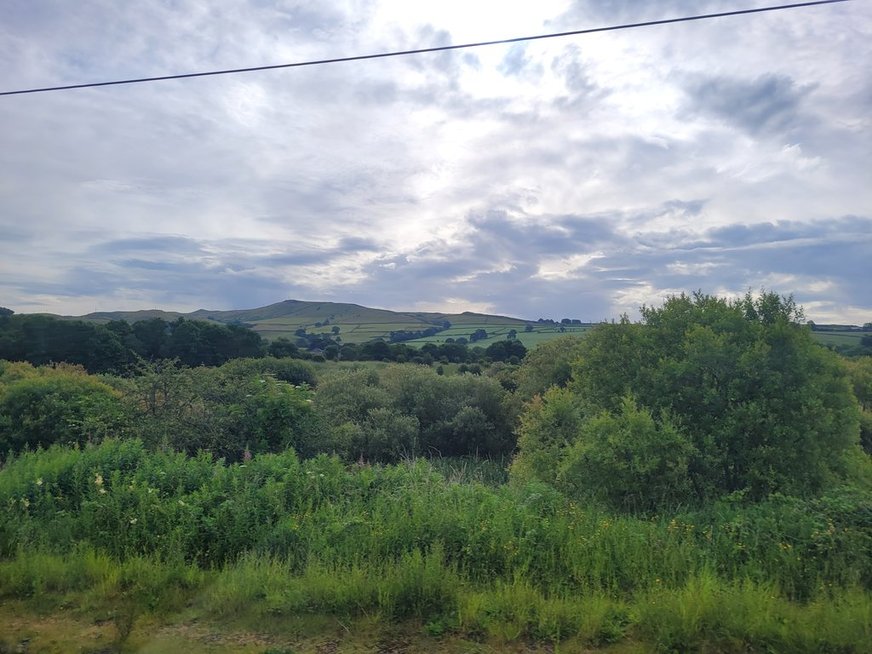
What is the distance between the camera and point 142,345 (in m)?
38.5

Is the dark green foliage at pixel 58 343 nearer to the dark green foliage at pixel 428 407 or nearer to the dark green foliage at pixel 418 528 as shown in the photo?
the dark green foliage at pixel 428 407

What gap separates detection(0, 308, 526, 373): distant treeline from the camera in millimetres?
32594

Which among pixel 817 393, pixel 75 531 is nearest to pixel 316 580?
pixel 75 531

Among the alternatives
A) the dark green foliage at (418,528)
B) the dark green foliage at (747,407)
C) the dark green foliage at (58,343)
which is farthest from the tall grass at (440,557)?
the dark green foliage at (58,343)

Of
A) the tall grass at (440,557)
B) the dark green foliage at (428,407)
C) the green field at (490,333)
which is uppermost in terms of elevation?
the green field at (490,333)

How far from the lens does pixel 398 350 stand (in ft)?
186

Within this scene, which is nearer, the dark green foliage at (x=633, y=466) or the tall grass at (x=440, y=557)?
the tall grass at (x=440, y=557)

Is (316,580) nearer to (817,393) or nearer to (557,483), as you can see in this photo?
(557,483)

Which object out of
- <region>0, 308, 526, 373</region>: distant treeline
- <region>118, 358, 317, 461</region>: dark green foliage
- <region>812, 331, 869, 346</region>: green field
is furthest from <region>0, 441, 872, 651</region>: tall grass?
<region>812, 331, 869, 346</region>: green field

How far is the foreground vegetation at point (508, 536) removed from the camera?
3.96m

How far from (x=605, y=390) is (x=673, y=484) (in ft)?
14.2

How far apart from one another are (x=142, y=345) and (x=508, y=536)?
3913 cm

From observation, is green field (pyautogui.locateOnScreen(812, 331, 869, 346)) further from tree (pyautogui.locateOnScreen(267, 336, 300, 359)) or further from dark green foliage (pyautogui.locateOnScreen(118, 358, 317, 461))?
tree (pyautogui.locateOnScreen(267, 336, 300, 359))

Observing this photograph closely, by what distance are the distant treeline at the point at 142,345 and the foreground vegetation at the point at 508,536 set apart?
18722 millimetres
